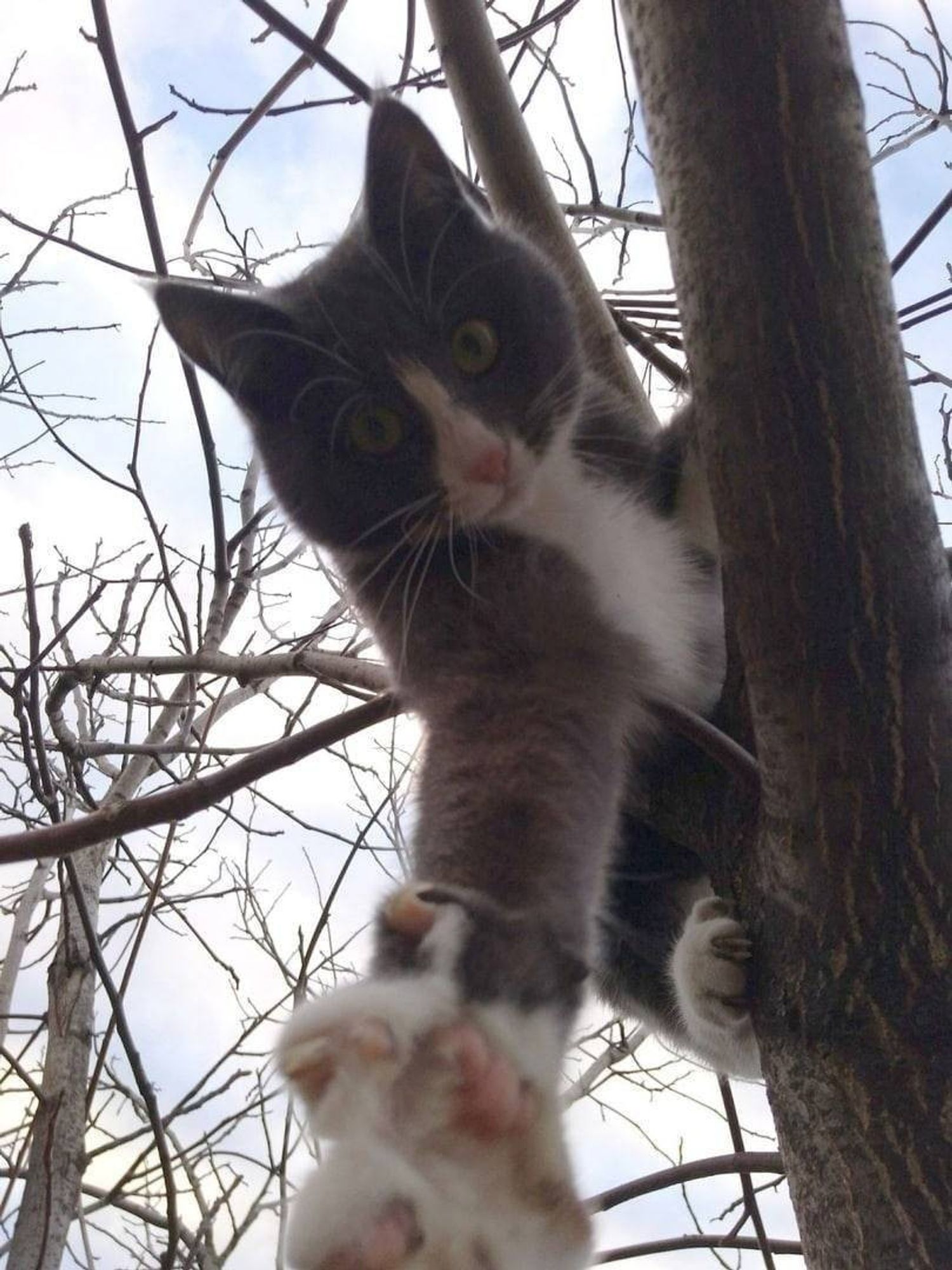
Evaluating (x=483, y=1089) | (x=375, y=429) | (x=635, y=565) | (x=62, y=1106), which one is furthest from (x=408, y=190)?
(x=62, y=1106)

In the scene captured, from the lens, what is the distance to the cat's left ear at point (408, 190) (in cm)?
178

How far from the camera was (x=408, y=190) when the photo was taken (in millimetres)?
1800

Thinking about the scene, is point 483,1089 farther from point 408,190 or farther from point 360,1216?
point 408,190

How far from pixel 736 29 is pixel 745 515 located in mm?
409

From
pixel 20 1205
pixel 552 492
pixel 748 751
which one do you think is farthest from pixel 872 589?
pixel 20 1205

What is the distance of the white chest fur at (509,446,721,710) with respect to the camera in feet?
5.22

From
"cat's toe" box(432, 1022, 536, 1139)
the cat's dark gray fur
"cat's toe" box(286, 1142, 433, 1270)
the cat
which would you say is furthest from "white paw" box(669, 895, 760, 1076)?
"cat's toe" box(286, 1142, 433, 1270)

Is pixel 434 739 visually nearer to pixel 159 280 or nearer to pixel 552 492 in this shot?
pixel 552 492

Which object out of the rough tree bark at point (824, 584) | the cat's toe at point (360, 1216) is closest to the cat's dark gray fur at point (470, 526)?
the rough tree bark at point (824, 584)

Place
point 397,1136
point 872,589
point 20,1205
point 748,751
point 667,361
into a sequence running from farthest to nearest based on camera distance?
point 20,1205, point 667,361, point 748,751, point 872,589, point 397,1136

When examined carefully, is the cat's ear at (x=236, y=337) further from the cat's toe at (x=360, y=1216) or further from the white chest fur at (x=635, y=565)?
the cat's toe at (x=360, y=1216)

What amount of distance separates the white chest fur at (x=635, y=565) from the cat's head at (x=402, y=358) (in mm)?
48

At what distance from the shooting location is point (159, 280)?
5.88ft

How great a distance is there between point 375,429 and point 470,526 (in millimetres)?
220
